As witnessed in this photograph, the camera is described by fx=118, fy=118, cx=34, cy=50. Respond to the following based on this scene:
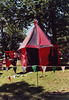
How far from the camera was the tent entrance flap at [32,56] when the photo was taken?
10.3 m

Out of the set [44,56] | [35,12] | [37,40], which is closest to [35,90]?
[44,56]

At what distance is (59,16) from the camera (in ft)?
55.8

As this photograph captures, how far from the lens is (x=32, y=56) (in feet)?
34.4

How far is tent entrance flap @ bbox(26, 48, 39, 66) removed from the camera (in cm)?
1032

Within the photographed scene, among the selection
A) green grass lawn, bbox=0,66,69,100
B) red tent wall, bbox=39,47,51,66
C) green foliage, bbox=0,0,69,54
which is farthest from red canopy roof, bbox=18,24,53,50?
green foliage, bbox=0,0,69,54

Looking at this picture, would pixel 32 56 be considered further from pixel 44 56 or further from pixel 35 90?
pixel 35 90

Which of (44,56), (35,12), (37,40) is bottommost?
(44,56)

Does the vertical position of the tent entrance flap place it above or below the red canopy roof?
below

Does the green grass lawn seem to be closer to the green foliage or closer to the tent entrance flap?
the tent entrance flap

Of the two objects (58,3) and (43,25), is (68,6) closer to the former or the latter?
(58,3)

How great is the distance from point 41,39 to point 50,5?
7.30 meters

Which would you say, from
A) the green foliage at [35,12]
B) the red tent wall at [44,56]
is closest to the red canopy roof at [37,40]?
the red tent wall at [44,56]

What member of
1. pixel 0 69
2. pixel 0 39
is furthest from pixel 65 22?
pixel 0 39

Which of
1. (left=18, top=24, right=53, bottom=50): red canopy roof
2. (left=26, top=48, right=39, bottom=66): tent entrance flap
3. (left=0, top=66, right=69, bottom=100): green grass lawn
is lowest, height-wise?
(left=0, top=66, right=69, bottom=100): green grass lawn
